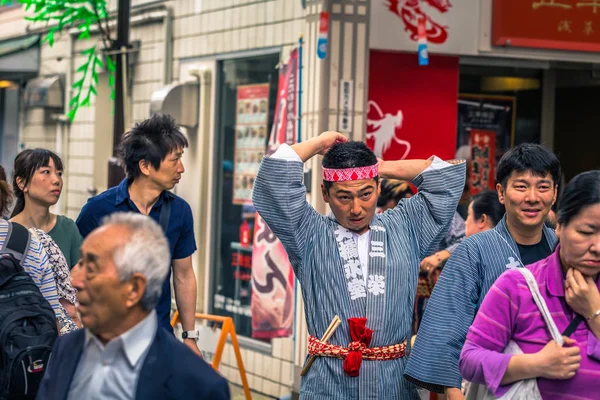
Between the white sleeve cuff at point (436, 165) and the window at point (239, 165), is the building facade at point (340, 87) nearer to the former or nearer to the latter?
the window at point (239, 165)

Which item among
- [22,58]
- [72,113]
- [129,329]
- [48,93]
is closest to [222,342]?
[129,329]

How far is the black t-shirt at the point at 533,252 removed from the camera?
5.02 m

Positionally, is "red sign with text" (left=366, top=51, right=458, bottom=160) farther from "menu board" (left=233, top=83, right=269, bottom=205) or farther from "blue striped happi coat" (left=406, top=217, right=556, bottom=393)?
"blue striped happi coat" (left=406, top=217, right=556, bottom=393)

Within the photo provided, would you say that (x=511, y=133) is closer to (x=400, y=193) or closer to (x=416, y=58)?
(x=416, y=58)

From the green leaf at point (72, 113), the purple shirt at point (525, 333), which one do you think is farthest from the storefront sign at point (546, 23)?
the purple shirt at point (525, 333)

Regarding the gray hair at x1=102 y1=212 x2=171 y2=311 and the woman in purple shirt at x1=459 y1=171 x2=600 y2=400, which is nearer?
the gray hair at x1=102 y1=212 x2=171 y2=311

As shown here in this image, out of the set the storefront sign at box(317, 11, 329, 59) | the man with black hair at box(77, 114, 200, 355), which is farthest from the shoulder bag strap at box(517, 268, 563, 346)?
the storefront sign at box(317, 11, 329, 59)

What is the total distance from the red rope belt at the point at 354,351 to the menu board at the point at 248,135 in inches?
218

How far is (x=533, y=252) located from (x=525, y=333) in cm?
137

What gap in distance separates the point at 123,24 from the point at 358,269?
20.6 feet

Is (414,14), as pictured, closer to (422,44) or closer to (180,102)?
(422,44)

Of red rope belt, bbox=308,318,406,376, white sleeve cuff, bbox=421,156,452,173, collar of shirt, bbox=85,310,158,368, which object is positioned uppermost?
white sleeve cuff, bbox=421,156,452,173

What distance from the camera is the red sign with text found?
9.27 metres

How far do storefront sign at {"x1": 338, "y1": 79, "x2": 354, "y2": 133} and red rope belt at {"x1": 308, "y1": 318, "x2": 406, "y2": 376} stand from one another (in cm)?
415
